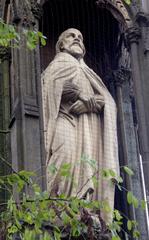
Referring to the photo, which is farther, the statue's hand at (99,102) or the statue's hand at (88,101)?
the statue's hand at (99,102)

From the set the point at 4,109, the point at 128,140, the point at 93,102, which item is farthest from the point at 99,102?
the point at 4,109

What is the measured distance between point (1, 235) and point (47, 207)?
462mm

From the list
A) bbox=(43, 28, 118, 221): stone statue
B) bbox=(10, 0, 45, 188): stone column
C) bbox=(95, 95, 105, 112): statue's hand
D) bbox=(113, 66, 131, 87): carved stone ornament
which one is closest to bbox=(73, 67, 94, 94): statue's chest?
bbox=(43, 28, 118, 221): stone statue

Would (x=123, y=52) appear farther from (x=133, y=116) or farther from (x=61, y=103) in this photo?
(x=61, y=103)

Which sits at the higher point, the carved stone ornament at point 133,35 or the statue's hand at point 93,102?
the carved stone ornament at point 133,35

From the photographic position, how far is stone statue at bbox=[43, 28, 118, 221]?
9.26 meters

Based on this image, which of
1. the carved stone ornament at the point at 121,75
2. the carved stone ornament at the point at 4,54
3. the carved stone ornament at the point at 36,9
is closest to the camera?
the carved stone ornament at the point at 36,9

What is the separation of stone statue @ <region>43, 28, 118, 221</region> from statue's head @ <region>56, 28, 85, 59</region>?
0.03 meters

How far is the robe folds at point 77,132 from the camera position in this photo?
30.2ft

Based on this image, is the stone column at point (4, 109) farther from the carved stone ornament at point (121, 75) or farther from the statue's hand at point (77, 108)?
the carved stone ornament at point (121, 75)

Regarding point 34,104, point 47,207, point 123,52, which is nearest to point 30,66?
point 34,104

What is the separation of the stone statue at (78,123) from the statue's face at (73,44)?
0.8 inches

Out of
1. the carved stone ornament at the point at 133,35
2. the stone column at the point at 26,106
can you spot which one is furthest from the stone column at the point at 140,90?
the stone column at the point at 26,106

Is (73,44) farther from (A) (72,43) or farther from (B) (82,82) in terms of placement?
(B) (82,82)
